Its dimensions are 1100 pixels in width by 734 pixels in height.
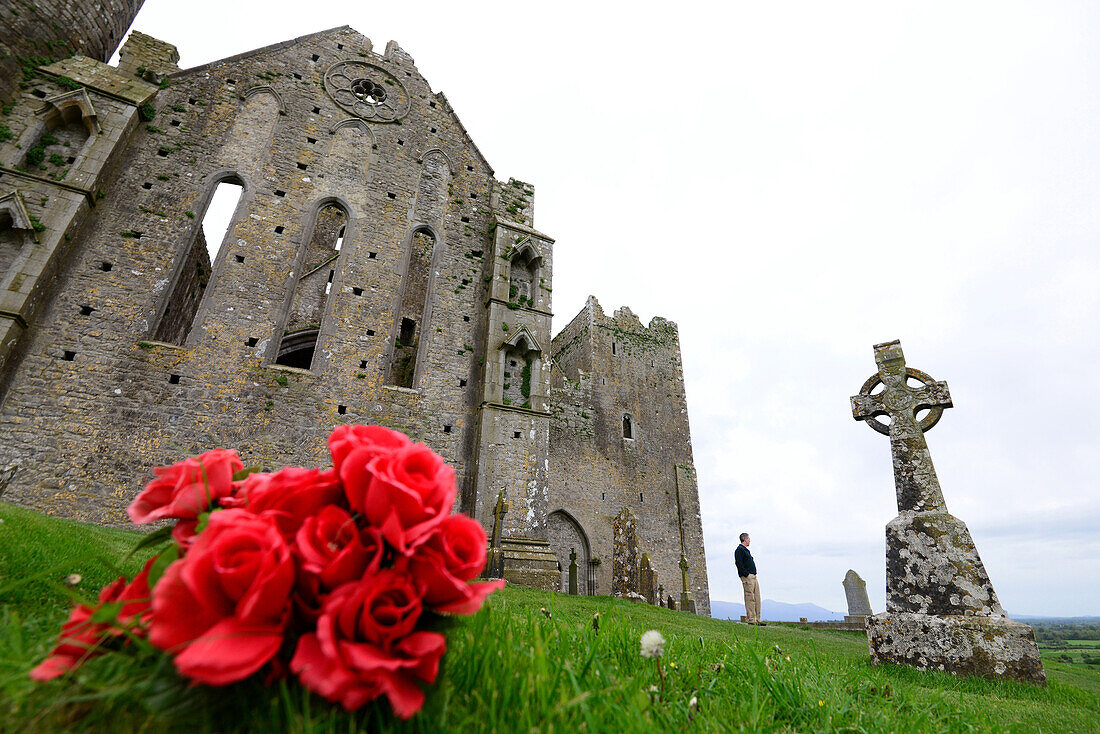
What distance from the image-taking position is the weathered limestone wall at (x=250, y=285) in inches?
302

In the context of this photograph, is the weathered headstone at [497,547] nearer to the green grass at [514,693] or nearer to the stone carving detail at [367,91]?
the green grass at [514,693]

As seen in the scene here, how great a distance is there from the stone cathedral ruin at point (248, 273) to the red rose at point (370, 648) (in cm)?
775

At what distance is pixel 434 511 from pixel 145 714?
0.66 metres

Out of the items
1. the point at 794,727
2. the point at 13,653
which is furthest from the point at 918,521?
the point at 13,653

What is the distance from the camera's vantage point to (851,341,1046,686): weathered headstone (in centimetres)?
425

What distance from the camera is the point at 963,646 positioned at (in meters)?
4.32

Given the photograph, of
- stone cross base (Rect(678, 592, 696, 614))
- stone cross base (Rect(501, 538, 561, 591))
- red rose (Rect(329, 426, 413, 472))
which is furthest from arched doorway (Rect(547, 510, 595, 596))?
red rose (Rect(329, 426, 413, 472))

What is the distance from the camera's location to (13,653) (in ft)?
3.63

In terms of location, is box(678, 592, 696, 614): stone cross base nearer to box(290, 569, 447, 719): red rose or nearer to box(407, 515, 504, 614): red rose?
box(407, 515, 504, 614): red rose

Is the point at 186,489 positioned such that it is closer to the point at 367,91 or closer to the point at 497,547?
the point at 497,547

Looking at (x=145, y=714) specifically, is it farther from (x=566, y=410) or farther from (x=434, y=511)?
(x=566, y=410)

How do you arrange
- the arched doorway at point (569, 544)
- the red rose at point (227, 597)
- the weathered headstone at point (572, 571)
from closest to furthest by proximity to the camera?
1. the red rose at point (227, 597)
2. the weathered headstone at point (572, 571)
3. the arched doorway at point (569, 544)

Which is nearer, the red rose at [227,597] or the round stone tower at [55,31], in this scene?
the red rose at [227,597]

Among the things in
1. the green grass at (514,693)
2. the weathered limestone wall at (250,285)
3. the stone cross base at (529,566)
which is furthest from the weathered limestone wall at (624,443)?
the green grass at (514,693)
